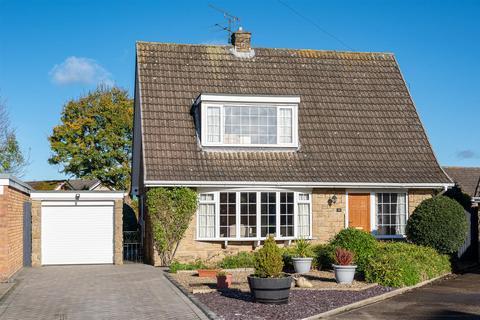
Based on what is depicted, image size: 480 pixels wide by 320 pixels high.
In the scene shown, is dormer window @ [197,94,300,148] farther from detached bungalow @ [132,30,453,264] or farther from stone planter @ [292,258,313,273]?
stone planter @ [292,258,313,273]

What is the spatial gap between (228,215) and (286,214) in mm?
2109

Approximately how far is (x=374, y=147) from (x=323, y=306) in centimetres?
1303

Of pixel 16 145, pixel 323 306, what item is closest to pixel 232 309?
pixel 323 306

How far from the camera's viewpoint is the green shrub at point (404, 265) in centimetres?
1942

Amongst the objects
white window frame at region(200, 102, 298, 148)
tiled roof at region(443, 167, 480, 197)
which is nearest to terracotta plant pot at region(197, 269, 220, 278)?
white window frame at region(200, 102, 298, 148)

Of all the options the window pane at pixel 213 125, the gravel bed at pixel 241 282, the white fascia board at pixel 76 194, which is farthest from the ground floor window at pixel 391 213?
the white fascia board at pixel 76 194

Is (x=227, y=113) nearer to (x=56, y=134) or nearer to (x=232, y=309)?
(x=232, y=309)

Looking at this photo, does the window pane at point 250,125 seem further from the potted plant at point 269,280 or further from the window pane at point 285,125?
the potted plant at point 269,280

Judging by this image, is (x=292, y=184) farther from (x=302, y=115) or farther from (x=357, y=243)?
(x=357, y=243)

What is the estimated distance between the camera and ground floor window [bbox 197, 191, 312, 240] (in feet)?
82.6

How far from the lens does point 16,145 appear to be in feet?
148

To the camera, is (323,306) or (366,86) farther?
(366,86)

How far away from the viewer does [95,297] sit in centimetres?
1706

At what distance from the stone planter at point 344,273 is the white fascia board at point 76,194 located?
424 inches
